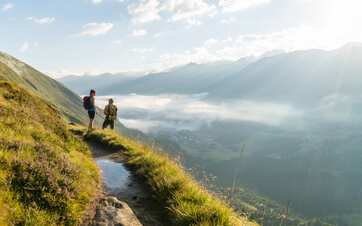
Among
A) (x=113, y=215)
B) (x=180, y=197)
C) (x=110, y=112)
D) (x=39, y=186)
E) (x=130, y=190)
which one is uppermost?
(x=110, y=112)

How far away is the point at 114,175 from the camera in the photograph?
48.2 feet

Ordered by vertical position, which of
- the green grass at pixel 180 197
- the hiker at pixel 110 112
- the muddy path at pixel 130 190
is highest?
the hiker at pixel 110 112

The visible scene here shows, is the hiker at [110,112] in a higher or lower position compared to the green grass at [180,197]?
higher

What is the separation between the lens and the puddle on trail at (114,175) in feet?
43.0

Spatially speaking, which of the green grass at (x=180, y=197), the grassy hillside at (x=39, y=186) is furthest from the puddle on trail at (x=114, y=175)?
the grassy hillside at (x=39, y=186)

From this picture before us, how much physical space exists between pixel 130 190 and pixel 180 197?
114 inches

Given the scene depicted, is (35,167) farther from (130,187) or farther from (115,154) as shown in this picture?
(115,154)

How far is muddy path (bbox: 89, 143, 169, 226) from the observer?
33.6ft

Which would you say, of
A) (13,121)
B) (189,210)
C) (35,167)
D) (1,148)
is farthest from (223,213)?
(13,121)

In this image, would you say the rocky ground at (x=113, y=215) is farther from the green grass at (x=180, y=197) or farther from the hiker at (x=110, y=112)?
the hiker at (x=110, y=112)

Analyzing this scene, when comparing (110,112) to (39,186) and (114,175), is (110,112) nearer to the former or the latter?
(114,175)

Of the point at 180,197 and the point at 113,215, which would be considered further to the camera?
the point at 180,197

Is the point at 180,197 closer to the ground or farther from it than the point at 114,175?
farther from it

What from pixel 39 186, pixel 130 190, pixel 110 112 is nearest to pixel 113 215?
pixel 39 186
